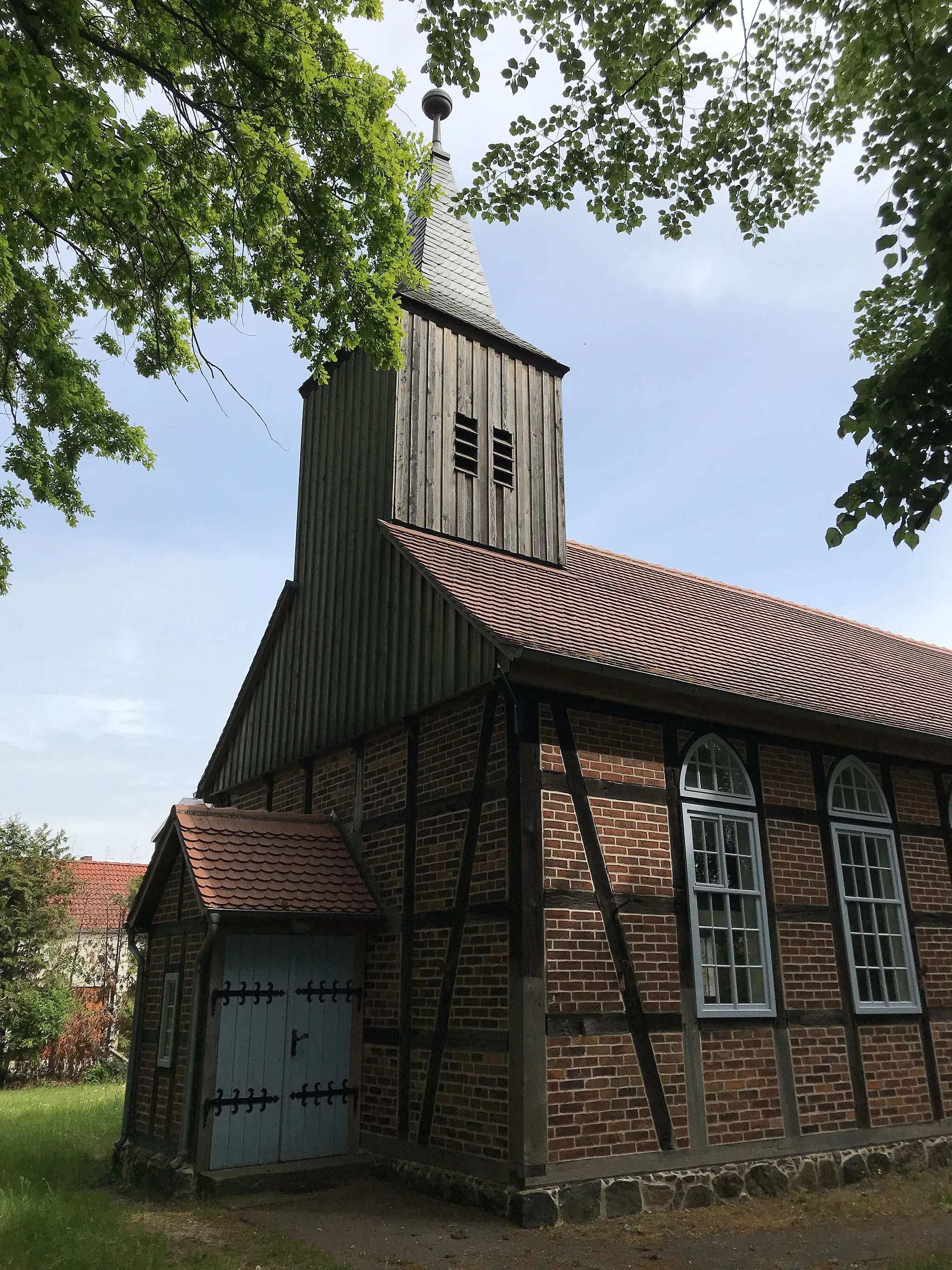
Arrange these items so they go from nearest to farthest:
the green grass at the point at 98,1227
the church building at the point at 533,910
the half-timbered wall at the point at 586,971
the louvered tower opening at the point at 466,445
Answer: the green grass at the point at 98,1227, the half-timbered wall at the point at 586,971, the church building at the point at 533,910, the louvered tower opening at the point at 466,445

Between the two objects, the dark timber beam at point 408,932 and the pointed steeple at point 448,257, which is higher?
the pointed steeple at point 448,257

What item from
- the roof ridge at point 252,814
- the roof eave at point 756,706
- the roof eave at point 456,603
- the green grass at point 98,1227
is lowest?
the green grass at point 98,1227

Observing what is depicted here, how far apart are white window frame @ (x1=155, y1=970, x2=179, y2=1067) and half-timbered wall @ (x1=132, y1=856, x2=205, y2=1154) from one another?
Answer: 0.05m

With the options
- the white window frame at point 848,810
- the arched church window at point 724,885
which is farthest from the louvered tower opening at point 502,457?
the white window frame at point 848,810

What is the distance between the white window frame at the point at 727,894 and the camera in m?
9.28

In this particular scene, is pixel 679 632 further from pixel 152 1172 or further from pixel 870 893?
pixel 152 1172

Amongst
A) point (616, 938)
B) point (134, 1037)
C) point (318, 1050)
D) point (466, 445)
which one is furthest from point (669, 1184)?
point (466, 445)

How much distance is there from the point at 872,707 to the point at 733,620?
2960 millimetres

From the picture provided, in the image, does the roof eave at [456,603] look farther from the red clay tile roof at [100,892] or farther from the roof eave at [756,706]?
the red clay tile roof at [100,892]

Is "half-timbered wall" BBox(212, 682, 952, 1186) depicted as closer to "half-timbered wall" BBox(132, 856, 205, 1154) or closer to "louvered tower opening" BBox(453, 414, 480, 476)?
"half-timbered wall" BBox(132, 856, 205, 1154)

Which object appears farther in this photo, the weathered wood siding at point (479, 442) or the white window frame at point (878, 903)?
the weathered wood siding at point (479, 442)

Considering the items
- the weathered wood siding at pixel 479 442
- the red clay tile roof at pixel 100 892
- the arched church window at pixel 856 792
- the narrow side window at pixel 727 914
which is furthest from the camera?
the red clay tile roof at pixel 100 892

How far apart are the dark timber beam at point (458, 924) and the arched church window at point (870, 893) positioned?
4.35 meters

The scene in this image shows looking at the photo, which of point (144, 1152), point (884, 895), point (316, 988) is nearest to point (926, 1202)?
point (884, 895)
